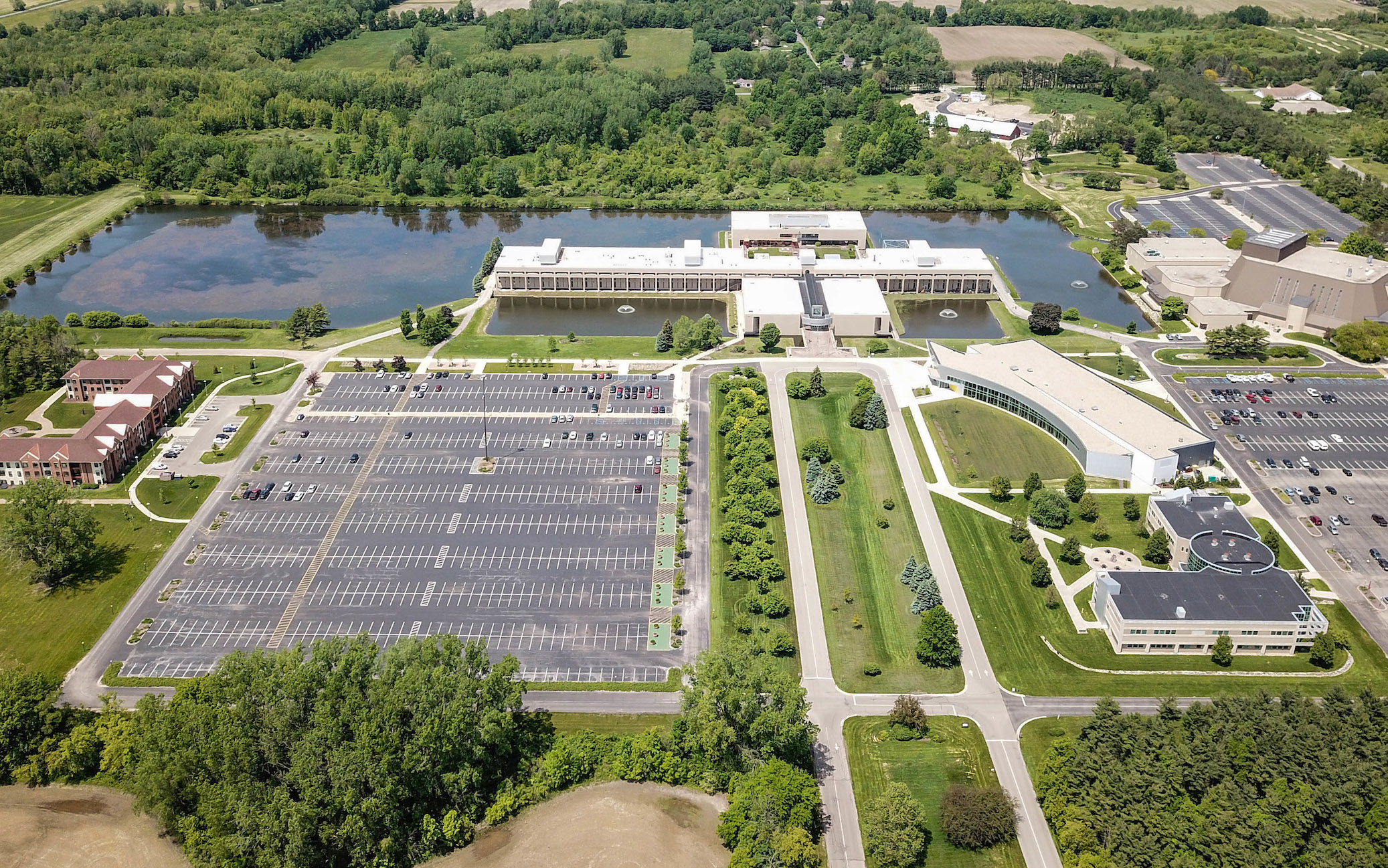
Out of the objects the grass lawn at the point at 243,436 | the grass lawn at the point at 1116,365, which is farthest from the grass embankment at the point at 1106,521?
the grass lawn at the point at 243,436

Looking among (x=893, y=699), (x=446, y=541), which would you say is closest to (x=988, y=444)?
(x=893, y=699)

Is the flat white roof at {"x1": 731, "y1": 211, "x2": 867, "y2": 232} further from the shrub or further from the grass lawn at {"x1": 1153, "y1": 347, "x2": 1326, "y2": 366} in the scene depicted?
the shrub

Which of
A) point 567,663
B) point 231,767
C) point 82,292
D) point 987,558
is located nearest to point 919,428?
point 987,558

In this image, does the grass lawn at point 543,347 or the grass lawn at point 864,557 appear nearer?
the grass lawn at point 864,557

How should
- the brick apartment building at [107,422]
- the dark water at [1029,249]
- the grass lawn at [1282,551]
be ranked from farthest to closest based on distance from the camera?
1. the dark water at [1029,249]
2. the brick apartment building at [107,422]
3. the grass lawn at [1282,551]

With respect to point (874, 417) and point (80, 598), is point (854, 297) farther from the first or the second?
point (80, 598)

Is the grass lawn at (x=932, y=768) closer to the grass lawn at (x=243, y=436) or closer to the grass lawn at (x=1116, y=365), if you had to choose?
the grass lawn at (x=1116, y=365)
